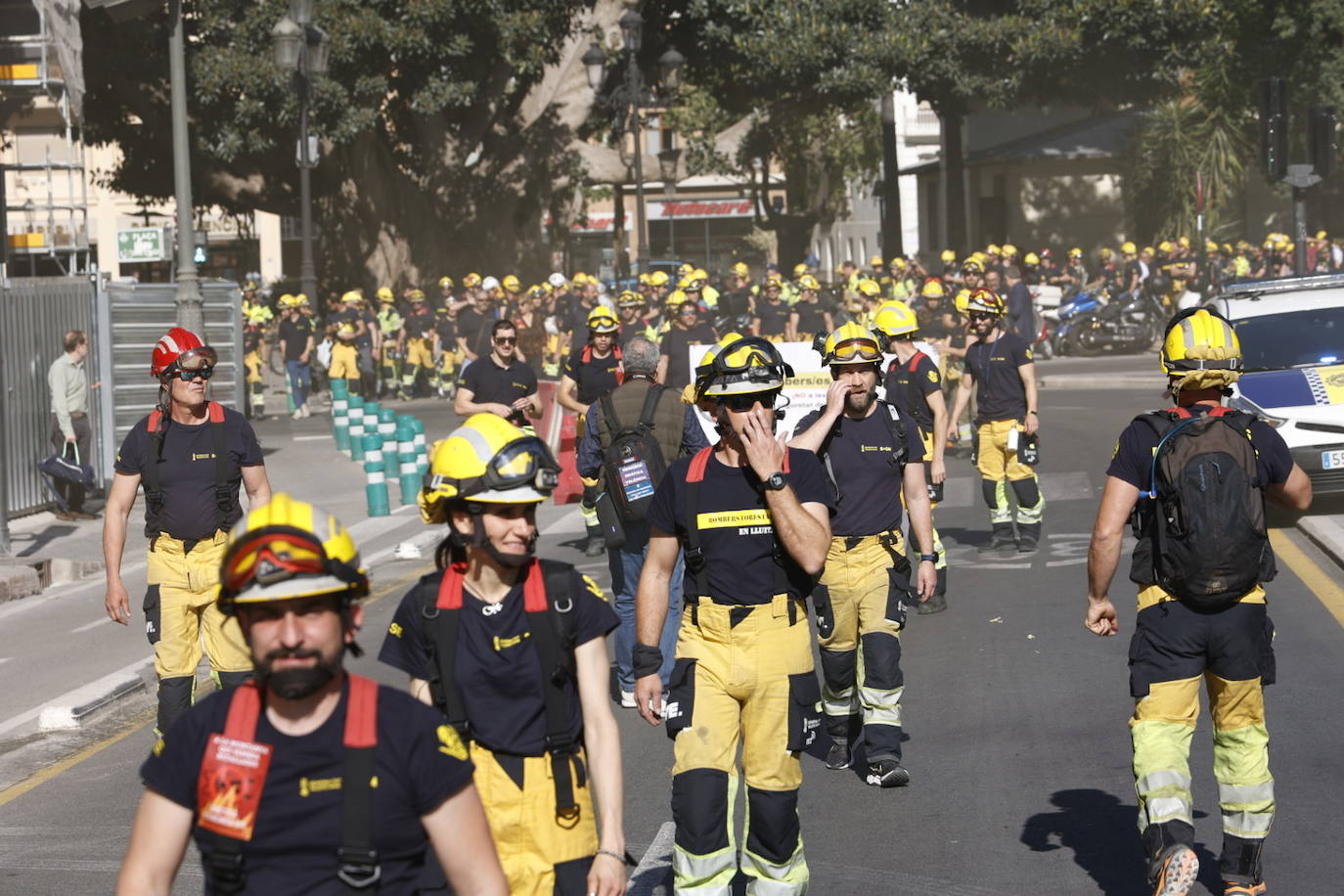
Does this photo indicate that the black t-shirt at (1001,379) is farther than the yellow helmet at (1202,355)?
Yes

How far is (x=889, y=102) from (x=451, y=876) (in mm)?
46897

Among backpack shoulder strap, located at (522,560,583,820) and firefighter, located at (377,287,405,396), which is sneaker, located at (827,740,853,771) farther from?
firefighter, located at (377,287,405,396)

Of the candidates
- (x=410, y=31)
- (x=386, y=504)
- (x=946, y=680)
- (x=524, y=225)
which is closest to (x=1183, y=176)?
(x=524, y=225)

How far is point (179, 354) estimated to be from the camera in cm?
799

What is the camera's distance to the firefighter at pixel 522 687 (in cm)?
460

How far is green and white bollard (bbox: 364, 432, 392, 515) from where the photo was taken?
56.8ft

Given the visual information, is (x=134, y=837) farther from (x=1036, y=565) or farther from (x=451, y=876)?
(x=1036, y=565)

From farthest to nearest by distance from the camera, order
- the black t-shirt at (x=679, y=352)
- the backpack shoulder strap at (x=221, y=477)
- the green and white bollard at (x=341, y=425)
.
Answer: the green and white bollard at (x=341, y=425) < the black t-shirt at (x=679, y=352) < the backpack shoulder strap at (x=221, y=477)

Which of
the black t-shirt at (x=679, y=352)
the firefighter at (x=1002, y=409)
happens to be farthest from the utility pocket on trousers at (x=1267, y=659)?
the black t-shirt at (x=679, y=352)

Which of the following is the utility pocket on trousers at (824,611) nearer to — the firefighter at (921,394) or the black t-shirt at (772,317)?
the firefighter at (921,394)

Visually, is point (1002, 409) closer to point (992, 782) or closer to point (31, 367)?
point (992, 782)

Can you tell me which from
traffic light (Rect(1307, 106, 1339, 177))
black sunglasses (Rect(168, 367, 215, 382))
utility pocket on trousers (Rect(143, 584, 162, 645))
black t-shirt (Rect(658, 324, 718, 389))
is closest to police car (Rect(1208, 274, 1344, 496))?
traffic light (Rect(1307, 106, 1339, 177))

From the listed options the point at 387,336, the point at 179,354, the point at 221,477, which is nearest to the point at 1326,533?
the point at 221,477

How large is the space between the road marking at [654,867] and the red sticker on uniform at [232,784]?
129 inches
